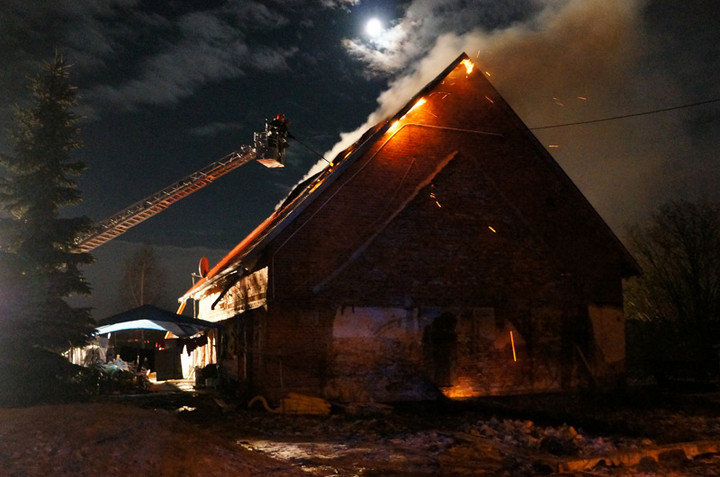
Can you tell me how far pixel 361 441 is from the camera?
996 centimetres

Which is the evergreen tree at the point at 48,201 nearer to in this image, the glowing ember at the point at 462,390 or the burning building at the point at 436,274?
the burning building at the point at 436,274

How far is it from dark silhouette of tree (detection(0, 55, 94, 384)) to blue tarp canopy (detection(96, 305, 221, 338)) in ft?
6.51

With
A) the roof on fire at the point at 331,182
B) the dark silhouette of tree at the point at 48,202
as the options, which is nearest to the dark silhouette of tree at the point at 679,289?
the roof on fire at the point at 331,182

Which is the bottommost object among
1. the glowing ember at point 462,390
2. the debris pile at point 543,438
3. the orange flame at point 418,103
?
the debris pile at point 543,438

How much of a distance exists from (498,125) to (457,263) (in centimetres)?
439

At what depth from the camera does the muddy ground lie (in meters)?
6.62

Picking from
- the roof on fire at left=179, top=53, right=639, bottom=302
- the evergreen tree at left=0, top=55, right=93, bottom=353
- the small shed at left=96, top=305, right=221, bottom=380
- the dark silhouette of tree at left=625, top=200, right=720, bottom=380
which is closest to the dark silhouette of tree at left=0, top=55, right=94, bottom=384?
the evergreen tree at left=0, top=55, right=93, bottom=353

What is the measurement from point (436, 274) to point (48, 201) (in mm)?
10865

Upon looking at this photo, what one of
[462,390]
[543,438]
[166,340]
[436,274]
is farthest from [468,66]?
[166,340]

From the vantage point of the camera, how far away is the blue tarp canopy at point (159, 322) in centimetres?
1764

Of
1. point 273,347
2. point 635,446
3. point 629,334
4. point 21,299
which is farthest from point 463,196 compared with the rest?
point 629,334

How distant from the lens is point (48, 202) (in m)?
15.9

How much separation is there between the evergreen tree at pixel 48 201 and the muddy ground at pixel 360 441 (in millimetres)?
3986

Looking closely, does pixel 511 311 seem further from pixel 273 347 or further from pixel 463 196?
pixel 273 347
